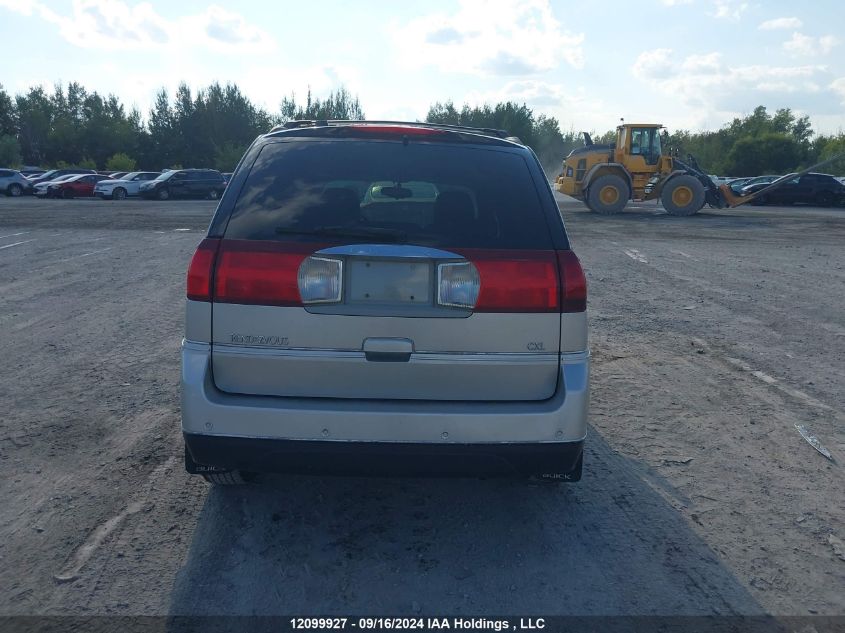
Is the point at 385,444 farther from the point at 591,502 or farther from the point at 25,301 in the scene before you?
the point at 25,301

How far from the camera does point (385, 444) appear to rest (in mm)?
3129

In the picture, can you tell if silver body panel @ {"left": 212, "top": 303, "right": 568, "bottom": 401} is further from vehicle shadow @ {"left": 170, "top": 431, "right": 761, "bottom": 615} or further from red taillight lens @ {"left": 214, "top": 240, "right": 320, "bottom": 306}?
vehicle shadow @ {"left": 170, "top": 431, "right": 761, "bottom": 615}

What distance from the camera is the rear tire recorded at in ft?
12.1

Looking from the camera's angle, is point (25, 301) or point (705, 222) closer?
point (25, 301)

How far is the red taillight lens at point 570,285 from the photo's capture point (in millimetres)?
3246

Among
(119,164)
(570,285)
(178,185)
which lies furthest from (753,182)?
(119,164)

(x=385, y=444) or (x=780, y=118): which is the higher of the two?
(x=780, y=118)

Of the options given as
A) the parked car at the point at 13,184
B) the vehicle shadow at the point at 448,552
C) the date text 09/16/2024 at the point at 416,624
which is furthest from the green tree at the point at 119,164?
the date text 09/16/2024 at the point at 416,624

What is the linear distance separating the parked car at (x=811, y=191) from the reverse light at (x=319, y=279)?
130ft

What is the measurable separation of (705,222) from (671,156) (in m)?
3.57

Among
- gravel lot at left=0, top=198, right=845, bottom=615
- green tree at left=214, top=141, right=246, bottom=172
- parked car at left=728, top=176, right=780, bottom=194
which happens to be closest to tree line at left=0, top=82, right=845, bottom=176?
green tree at left=214, top=141, right=246, bottom=172

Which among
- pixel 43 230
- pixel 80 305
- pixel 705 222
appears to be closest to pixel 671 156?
pixel 705 222

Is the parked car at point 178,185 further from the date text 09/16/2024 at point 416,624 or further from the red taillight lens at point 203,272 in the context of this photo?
the date text 09/16/2024 at point 416,624

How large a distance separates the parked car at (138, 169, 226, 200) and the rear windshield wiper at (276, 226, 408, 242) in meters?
40.1
